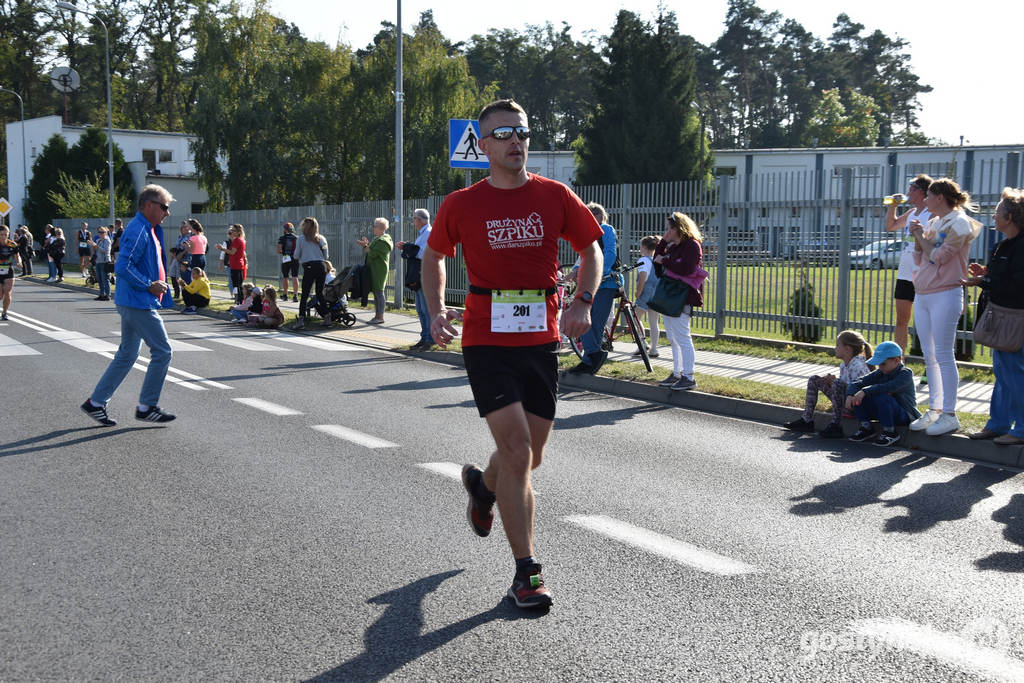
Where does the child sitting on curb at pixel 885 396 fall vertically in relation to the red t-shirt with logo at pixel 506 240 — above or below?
below

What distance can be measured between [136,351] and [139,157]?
203 feet

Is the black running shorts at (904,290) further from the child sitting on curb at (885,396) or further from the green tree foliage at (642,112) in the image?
the green tree foliage at (642,112)

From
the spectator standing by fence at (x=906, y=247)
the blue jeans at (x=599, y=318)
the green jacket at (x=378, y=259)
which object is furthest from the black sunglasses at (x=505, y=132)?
the green jacket at (x=378, y=259)

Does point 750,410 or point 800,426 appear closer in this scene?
point 800,426

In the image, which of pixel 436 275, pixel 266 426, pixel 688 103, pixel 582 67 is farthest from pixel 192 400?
pixel 582 67

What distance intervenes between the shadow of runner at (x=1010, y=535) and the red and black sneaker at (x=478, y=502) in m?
2.28

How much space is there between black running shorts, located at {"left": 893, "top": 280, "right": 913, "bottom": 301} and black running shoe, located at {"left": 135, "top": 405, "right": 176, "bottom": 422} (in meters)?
7.23

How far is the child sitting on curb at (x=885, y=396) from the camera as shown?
7871 mm

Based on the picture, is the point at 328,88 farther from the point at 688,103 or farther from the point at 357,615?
the point at 357,615

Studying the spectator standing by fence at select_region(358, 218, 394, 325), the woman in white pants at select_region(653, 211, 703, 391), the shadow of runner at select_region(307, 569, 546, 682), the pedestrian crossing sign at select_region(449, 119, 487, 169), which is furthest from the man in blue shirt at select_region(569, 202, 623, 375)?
the shadow of runner at select_region(307, 569, 546, 682)

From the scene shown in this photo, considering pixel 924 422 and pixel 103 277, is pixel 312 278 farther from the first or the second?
pixel 924 422

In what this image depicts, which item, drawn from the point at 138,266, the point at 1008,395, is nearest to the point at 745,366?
the point at 1008,395

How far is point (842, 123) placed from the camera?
97.6 m

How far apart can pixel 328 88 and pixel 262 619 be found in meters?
44.8
